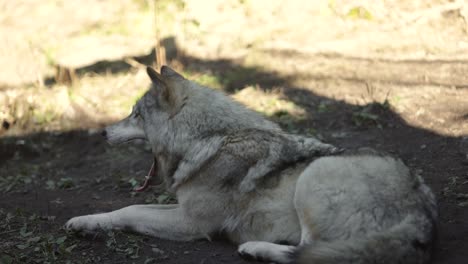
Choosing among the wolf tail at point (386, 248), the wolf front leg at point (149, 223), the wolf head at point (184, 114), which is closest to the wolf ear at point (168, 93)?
the wolf head at point (184, 114)

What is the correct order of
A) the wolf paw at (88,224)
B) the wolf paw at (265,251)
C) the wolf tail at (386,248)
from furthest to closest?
the wolf paw at (88,224) < the wolf paw at (265,251) < the wolf tail at (386,248)

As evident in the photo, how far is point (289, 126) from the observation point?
25.1ft

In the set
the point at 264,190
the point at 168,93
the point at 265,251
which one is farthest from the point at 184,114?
the point at 265,251

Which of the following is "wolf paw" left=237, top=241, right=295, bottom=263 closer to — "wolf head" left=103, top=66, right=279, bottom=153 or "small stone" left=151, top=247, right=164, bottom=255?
"small stone" left=151, top=247, right=164, bottom=255

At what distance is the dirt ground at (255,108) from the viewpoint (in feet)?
15.3

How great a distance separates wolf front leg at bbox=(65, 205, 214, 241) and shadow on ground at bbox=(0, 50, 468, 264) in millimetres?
74

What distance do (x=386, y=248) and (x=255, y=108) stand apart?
4.85 metres

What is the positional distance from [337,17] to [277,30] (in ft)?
3.30

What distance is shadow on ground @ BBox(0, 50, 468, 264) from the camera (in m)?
4.43

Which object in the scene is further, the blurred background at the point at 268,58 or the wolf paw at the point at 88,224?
the blurred background at the point at 268,58

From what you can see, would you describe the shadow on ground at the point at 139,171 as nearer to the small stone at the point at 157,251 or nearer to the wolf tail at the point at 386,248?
the small stone at the point at 157,251

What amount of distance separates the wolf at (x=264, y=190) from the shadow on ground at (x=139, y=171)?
211mm

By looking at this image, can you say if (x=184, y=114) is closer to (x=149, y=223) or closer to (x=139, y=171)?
(x=149, y=223)

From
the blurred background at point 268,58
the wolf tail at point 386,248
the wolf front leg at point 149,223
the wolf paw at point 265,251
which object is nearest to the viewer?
the wolf tail at point 386,248
